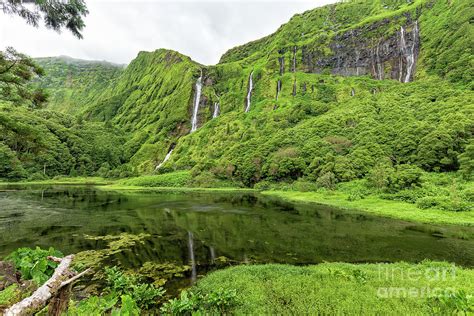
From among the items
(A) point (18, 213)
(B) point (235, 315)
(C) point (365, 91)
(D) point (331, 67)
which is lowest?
(A) point (18, 213)

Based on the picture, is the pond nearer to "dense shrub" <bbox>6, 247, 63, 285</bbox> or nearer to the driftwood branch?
"dense shrub" <bbox>6, 247, 63, 285</bbox>

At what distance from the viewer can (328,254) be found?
2189 cm

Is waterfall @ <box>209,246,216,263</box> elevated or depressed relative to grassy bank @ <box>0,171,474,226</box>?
depressed

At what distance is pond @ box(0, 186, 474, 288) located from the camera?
21000 mm

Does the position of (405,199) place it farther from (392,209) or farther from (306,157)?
(306,157)

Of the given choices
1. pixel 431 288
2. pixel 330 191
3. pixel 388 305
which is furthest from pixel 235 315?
pixel 330 191

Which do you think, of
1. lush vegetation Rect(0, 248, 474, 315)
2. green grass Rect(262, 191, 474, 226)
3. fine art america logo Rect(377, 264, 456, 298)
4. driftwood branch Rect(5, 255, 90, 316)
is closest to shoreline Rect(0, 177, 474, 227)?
green grass Rect(262, 191, 474, 226)

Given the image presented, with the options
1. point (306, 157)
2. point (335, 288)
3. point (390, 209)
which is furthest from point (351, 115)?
point (335, 288)

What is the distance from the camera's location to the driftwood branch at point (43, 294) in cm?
538

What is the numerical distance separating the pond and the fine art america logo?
5.00 metres

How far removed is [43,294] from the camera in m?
6.18

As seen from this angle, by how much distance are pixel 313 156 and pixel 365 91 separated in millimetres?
72066

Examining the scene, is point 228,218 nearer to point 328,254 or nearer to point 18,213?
point 328,254

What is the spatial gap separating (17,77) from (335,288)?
2148cm
